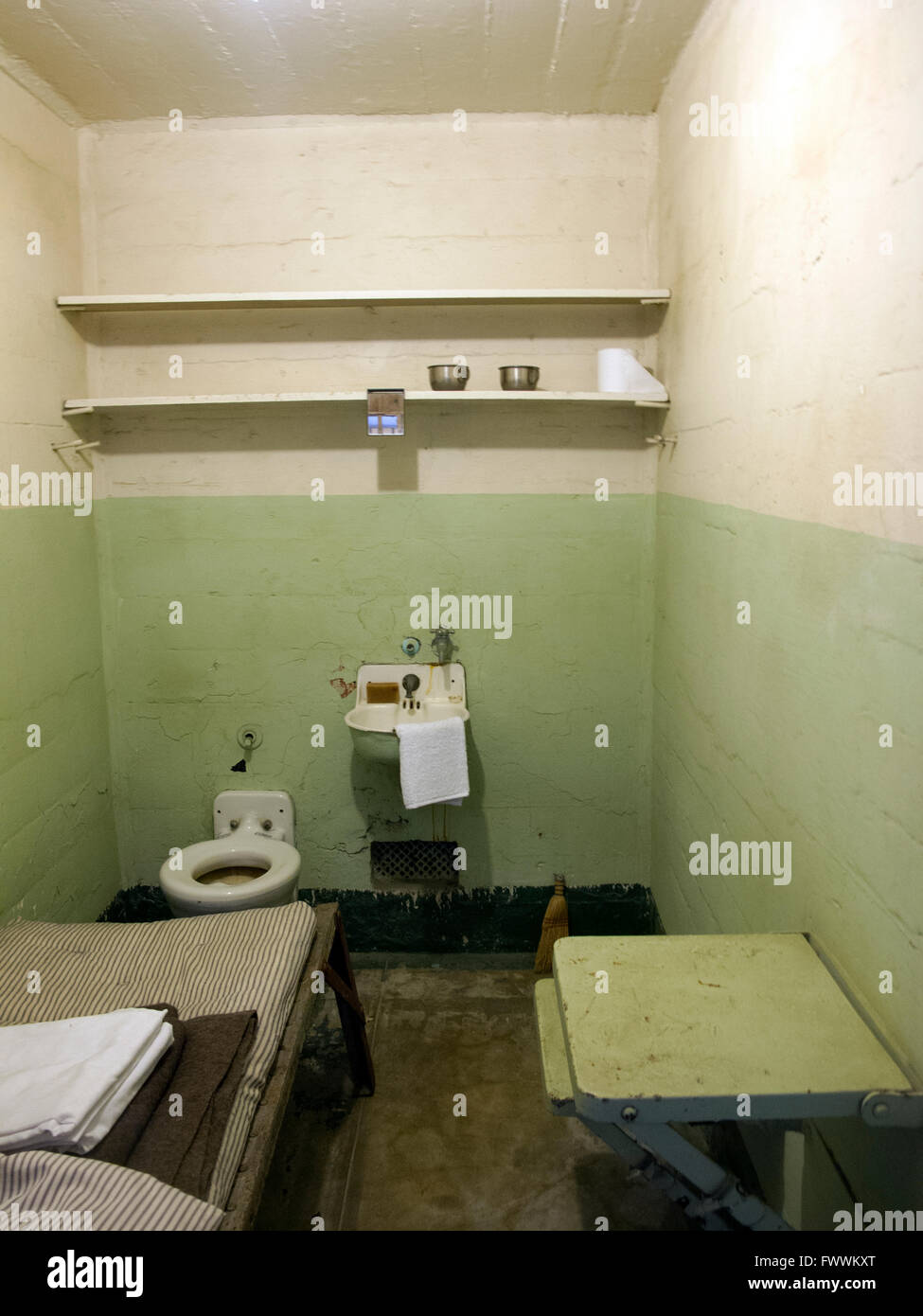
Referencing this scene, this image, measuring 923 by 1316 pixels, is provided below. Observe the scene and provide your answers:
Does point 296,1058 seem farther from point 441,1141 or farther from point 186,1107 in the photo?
point 441,1141

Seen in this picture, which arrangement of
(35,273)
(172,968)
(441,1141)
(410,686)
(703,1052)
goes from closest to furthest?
(703,1052), (172,968), (441,1141), (35,273), (410,686)

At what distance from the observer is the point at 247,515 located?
11.7 ft

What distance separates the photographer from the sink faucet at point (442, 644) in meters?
3.61

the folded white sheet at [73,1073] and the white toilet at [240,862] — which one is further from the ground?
the folded white sheet at [73,1073]

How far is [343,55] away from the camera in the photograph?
288cm

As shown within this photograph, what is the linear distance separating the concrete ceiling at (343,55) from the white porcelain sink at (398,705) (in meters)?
2.06

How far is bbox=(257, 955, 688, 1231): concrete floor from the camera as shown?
7.99ft

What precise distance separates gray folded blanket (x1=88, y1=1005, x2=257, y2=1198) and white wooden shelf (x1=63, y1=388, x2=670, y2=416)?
2038mm

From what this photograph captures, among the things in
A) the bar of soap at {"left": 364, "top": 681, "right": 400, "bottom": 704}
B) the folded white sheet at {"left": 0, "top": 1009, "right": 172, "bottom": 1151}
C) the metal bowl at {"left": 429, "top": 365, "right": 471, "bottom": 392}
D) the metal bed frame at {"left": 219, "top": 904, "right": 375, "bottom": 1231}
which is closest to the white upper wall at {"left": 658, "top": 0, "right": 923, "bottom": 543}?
the metal bowl at {"left": 429, "top": 365, "right": 471, "bottom": 392}

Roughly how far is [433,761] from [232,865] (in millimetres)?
925

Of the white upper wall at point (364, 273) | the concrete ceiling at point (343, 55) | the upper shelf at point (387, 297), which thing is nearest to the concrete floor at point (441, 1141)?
the white upper wall at point (364, 273)

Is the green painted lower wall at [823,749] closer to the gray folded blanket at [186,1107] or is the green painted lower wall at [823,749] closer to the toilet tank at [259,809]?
the gray folded blanket at [186,1107]

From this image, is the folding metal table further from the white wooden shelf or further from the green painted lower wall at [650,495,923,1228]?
the white wooden shelf

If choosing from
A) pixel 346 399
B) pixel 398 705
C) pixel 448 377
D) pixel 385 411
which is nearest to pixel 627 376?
pixel 448 377
